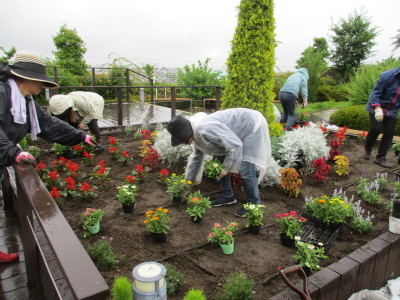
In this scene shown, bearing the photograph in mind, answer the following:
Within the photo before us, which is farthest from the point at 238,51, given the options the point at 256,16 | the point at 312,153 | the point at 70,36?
the point at 70,36

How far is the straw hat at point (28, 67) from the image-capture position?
232cm

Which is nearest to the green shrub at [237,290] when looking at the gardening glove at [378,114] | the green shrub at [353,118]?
the gardening glove at [378,114]

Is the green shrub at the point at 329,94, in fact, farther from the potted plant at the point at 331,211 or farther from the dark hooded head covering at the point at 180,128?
the dark hooded head covering at the point at 180,128

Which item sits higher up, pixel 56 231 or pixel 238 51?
pixel 238 51

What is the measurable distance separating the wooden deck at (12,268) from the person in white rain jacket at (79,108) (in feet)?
6.59

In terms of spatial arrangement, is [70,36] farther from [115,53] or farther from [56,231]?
[56,231]

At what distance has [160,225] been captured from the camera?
9.25 feet

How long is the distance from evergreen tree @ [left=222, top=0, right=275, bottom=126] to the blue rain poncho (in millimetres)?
1974

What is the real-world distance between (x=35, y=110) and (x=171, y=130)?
1.19m

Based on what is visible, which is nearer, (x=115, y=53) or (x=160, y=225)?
(x=160, y=225)

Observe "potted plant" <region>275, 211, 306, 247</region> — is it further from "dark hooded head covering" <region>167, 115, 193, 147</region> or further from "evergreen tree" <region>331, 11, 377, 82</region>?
"evergreen tree" <region>331, 11, 377, 82</region>

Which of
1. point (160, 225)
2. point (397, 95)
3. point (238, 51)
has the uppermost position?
point (238, 51)

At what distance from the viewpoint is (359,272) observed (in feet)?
8.10

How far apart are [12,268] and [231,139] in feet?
7.06
